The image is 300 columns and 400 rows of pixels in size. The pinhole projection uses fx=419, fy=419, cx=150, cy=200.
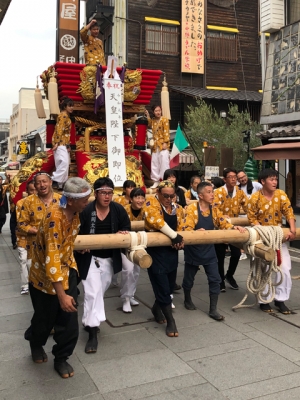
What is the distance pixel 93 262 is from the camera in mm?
4078

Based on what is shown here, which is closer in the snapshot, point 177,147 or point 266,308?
point 266,308

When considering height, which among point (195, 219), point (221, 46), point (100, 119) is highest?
point (221, 46)

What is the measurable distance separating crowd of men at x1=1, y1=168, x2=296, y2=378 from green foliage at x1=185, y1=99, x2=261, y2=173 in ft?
39.8

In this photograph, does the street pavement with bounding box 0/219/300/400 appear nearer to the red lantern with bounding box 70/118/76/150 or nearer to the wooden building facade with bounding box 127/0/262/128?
the red lantern with bounding box 70/118/76/150

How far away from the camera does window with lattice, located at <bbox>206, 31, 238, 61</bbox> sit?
72.9 ft

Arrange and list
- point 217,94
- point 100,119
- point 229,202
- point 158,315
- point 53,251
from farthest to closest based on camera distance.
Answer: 1. point 217,94
2. point 100,119
3. point 229,202
4. point 158,315
5. point 53,251

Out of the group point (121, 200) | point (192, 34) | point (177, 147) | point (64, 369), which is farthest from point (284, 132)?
point (192, 34)

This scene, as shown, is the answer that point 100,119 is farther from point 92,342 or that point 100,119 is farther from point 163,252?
point 92,342

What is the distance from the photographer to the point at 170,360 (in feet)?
12.0

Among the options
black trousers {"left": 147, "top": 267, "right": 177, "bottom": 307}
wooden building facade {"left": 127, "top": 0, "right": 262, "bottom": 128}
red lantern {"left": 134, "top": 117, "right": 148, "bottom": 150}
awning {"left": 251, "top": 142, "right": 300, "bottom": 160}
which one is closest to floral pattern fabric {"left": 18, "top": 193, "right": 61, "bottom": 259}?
black trousers {"left": 147, "top": 267, "right": 177, "bottom": 307}

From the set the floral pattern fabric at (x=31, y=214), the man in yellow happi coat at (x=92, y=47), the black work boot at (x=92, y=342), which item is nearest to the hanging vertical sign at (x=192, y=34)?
the man in yellow happi coat at (x=92, y=47)

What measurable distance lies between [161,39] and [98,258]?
19459 millimetres

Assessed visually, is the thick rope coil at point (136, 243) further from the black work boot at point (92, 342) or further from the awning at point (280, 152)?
the awning at point (280, 152)

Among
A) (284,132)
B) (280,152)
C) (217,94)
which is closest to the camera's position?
(280,152)
